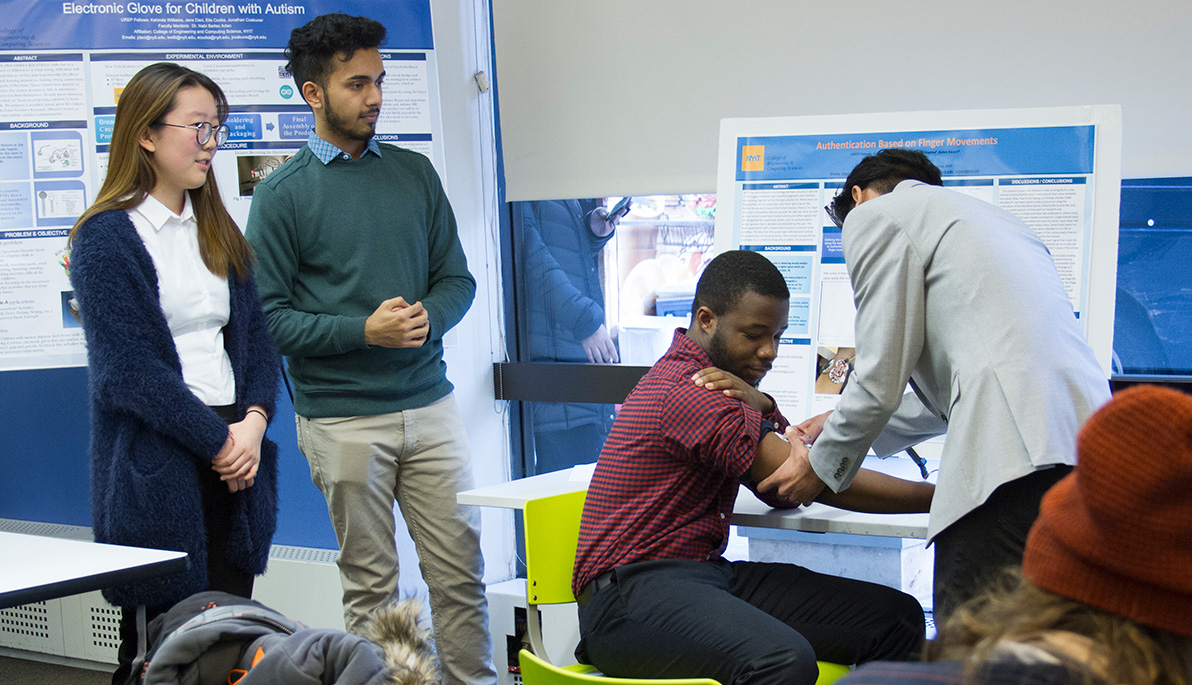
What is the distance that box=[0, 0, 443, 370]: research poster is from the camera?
10.3 ft

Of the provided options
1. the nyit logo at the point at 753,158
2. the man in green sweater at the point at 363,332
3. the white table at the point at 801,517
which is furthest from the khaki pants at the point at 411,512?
the nyit logo at the point at 753,158

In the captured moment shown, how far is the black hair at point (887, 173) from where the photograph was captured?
198 centimetres

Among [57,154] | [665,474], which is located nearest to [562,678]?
[665,474]

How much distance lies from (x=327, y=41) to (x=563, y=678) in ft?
6.26

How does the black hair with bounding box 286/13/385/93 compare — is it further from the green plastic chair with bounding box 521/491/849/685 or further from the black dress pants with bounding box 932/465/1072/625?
the black dress pants with bounding box 932/465/1072/625

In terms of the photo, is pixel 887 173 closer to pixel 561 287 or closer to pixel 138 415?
pixel 138 415

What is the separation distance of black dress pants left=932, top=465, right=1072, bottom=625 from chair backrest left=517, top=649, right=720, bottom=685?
1.65 feet

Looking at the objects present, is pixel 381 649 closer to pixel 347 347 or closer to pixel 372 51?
pixel 347 347

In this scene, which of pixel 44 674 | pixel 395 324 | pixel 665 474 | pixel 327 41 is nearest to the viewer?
pixel 665 474

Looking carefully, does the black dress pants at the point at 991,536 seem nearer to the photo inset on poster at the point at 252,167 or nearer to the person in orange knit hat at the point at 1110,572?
the person in orange knit hat at the point at 1110,572

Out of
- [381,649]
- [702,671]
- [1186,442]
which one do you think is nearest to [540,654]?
[702,671]

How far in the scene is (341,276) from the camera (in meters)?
2.65

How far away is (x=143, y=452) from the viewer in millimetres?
1932

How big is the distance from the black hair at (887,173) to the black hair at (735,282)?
0.22 m
